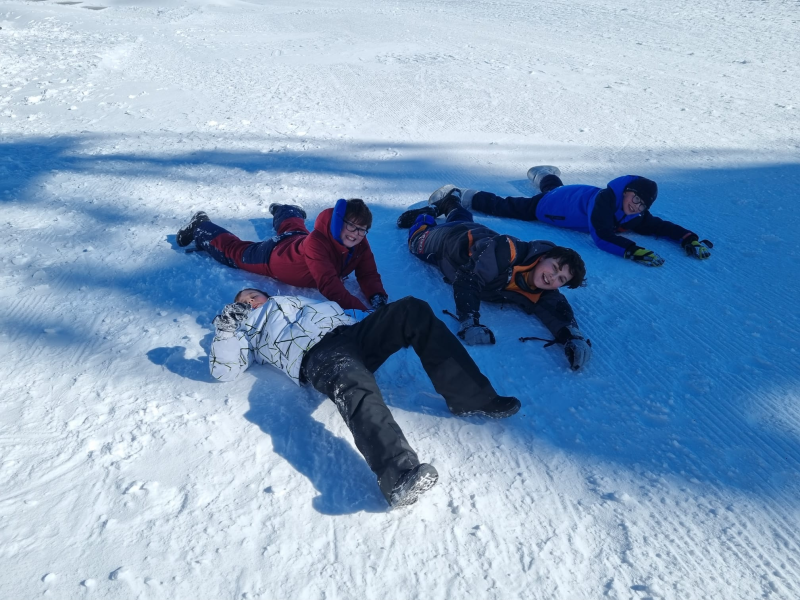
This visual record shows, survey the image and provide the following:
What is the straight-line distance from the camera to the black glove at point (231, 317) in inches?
111

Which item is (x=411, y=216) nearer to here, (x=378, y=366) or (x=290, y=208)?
(x=290, y=208)

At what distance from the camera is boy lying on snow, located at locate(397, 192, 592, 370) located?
10.6 feet

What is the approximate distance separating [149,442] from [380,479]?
1.01 m

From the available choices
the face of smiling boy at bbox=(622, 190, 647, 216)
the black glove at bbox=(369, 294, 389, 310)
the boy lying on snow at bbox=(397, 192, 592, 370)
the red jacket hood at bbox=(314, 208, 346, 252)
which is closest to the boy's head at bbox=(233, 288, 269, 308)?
the red jacket hood at bbox=(314, 208, 346, 252)

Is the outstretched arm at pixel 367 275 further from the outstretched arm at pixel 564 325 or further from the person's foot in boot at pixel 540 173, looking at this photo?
the person's foot in boot at pixel 540 173

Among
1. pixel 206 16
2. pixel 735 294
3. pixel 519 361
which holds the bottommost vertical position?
pixel 206 16

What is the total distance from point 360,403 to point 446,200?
8.79 ft

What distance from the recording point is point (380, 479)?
2193 millimetres

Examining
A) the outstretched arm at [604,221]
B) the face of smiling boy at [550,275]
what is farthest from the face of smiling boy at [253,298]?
the outstretched arm at [604,221]

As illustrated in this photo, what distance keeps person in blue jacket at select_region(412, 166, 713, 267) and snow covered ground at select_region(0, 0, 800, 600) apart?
137mm

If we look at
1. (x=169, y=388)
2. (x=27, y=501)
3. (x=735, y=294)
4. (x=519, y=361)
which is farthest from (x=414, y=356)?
(x=735, y=294)

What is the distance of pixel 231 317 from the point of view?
2.86m

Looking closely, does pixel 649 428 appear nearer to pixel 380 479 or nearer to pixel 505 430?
pixel 505 430

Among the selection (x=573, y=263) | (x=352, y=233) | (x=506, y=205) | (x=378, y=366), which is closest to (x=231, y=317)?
(x=378, y=366)
